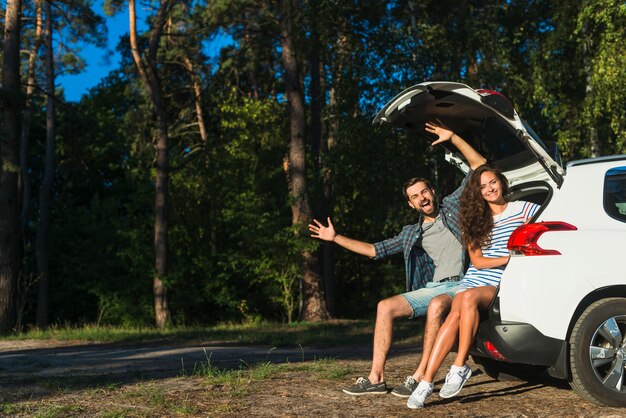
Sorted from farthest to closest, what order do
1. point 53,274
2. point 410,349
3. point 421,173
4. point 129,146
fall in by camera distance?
point 129,146
point 53,274
point 421,173
point 410,349

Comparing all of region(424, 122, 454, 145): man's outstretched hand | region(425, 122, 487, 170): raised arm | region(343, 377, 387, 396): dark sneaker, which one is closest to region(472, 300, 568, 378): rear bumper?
region(343, 377, 387, 396): dark sneaker

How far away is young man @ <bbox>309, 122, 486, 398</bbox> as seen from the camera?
623 cm

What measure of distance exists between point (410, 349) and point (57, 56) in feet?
68.4

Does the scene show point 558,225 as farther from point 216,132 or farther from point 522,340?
point 216,132

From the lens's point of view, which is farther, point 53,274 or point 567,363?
point 53,274

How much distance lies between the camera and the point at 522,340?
5.66 meters

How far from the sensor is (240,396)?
20.5 feet

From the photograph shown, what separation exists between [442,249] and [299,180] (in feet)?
42.3

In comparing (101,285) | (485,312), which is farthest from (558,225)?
(101,285)

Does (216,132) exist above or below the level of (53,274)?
above

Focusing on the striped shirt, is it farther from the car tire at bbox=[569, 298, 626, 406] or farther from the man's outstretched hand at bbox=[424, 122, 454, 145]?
the man's outstretched hand at bbox=[424, 122, 454, 145]

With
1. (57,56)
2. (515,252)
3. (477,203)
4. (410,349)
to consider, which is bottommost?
(410,349)

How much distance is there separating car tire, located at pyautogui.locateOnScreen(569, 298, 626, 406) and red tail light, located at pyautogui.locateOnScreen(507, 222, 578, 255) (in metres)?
0.52

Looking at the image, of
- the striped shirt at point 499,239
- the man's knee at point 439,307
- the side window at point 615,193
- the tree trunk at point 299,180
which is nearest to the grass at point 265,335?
the tree trunk at point 299,180
